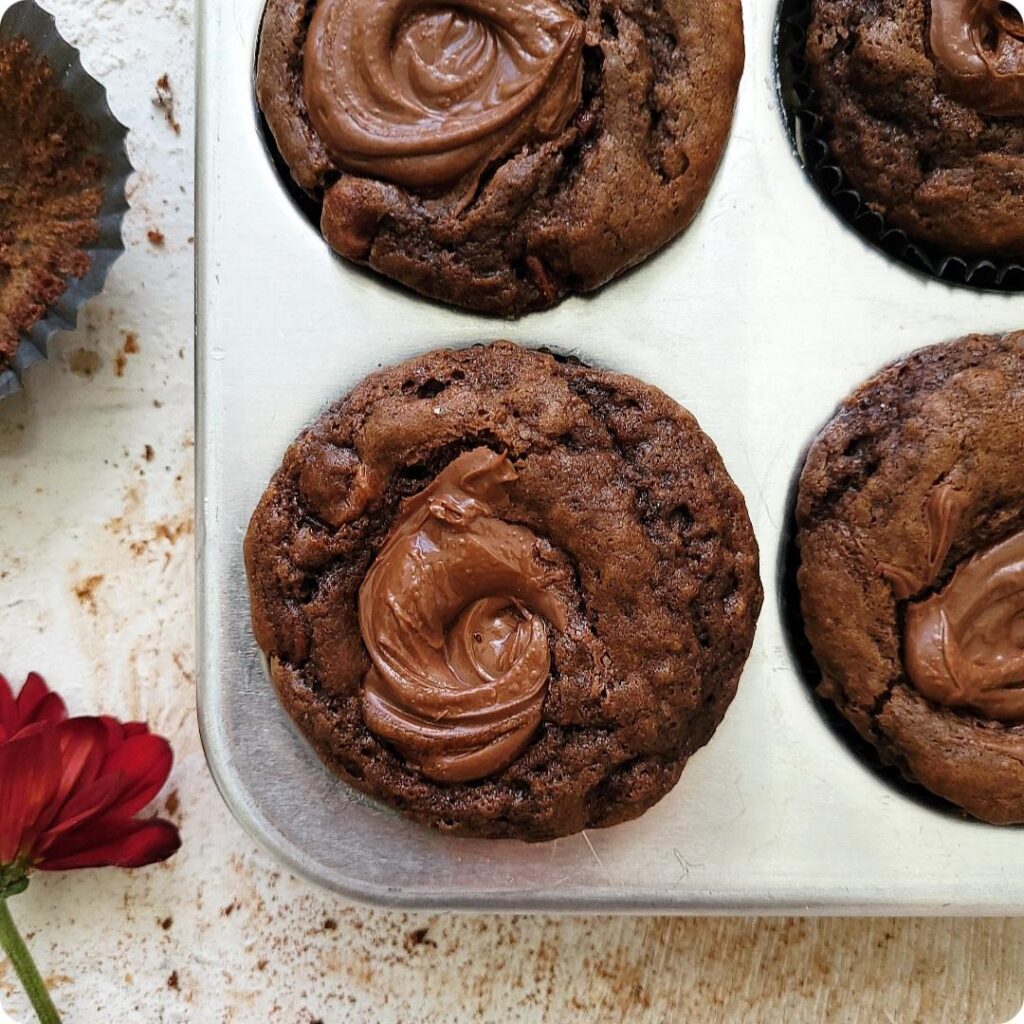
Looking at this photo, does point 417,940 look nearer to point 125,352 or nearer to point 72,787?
point 72,787

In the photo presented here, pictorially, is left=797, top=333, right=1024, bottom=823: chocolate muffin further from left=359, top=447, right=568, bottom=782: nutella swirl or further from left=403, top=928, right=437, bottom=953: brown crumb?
left=403, top=928, right=437, bottom=953: brown crumb

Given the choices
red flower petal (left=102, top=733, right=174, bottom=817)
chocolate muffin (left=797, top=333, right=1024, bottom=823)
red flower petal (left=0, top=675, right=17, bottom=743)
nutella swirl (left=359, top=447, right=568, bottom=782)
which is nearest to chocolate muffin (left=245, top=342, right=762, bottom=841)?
nutella swirl (left=359, top=447, right=568, bottom=782)

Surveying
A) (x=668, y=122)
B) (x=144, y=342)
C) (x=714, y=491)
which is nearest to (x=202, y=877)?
(x=144, y=342)

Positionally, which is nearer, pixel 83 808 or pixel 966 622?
pixel 966 622

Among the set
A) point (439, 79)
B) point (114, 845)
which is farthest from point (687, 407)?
point (114, 845)

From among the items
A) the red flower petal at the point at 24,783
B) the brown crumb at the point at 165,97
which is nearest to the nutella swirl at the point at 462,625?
the red flower petal at the point at 24,783

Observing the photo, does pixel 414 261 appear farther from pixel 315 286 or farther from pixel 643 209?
pixel 643 209

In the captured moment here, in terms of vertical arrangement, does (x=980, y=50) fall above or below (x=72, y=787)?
above
